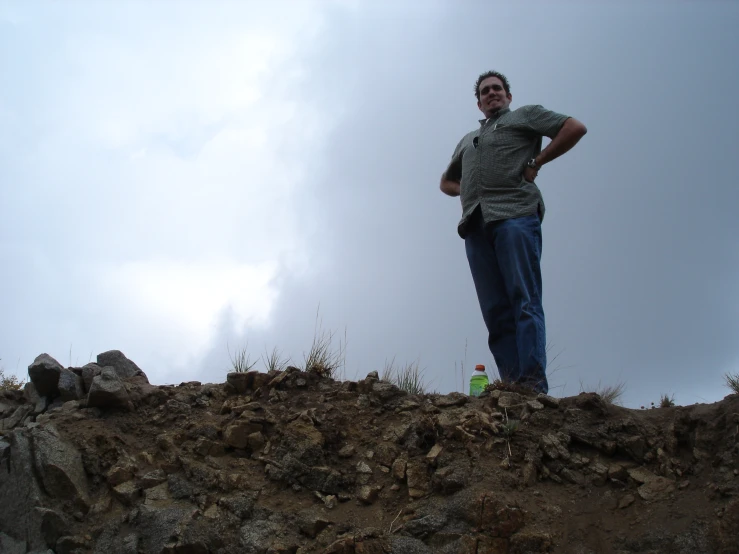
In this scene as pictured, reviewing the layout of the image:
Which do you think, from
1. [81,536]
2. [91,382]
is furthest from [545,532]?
A: [91,382]

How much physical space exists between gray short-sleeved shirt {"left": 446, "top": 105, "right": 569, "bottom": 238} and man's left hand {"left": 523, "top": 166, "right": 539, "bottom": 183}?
0.02m

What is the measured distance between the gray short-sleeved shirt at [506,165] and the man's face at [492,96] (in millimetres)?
132

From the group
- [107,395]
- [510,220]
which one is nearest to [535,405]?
[510,220]

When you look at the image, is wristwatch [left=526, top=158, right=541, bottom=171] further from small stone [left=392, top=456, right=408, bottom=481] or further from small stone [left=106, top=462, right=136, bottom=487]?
small stone [left=106, top=462, right=136, bottom=487]

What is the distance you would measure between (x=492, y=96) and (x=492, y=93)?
0.02 meters

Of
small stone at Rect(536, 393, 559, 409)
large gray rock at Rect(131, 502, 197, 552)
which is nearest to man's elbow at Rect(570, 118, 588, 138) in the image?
small stone at Rect(536, 393, 559, 409)

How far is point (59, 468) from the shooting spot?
355 cm

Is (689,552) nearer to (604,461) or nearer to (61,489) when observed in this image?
(604,461)

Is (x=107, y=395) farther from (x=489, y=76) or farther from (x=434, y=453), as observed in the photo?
(x=489, y=76)

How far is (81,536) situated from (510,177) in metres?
3.43

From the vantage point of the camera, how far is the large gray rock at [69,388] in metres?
4.35

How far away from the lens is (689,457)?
332 centimetres

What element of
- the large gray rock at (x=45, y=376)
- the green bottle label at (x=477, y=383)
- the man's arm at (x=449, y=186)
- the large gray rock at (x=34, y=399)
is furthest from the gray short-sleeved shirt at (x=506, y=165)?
the large gray rock at (x=34, y=399)

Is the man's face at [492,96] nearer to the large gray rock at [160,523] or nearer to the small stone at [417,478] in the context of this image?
the small stone at [417,478]
